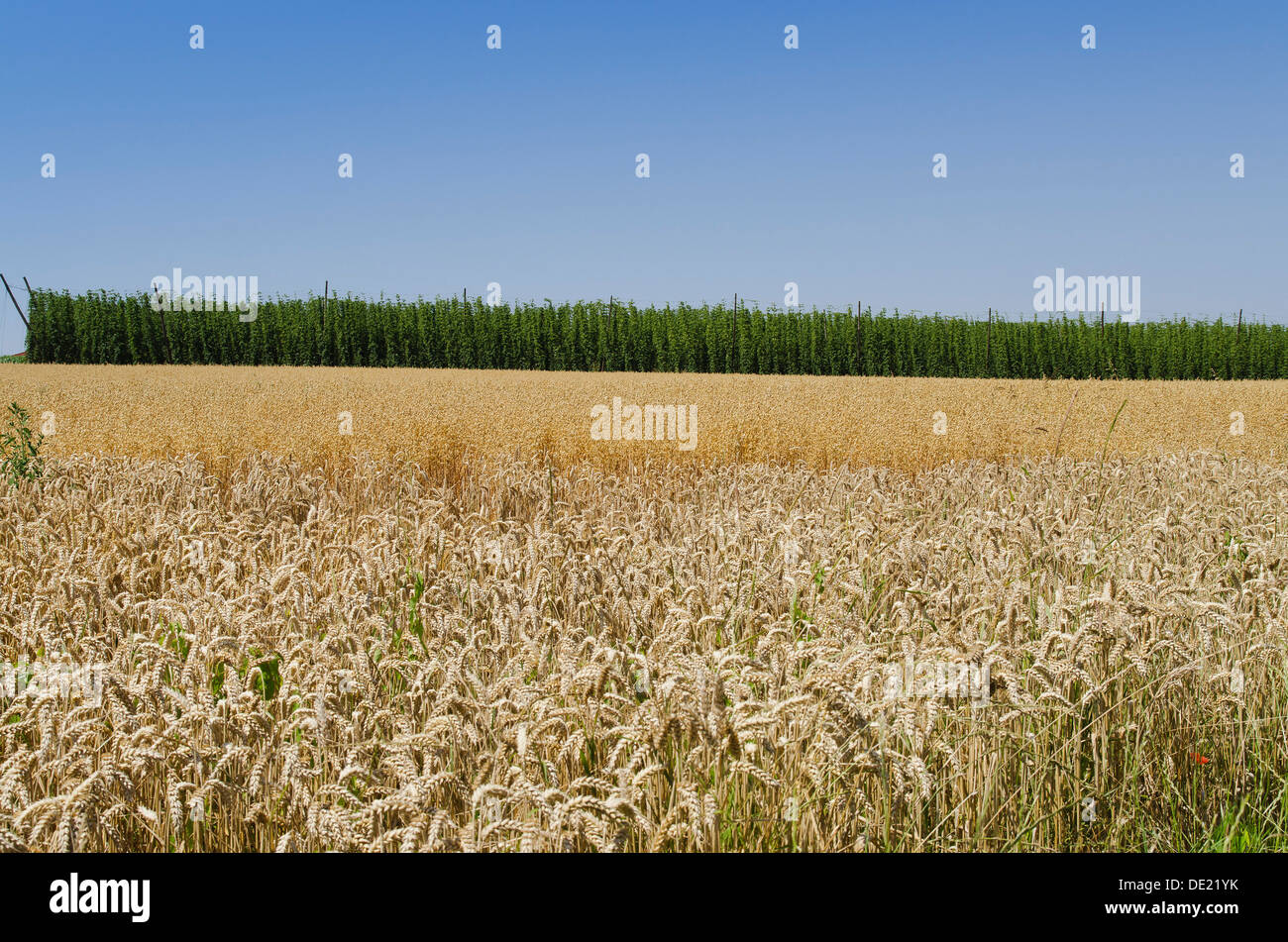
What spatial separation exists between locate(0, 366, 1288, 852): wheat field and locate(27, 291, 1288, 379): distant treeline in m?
31.9

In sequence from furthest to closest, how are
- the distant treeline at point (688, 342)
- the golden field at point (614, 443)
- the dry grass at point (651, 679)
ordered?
the distant treeline at point (688, 342), the golden field at point (614, 443), the dry grass at point (651, 679)

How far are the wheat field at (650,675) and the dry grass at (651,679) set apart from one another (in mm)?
17

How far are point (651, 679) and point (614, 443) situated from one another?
655cm

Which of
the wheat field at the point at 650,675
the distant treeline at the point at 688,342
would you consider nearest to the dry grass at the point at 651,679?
Answer: the wheat field at the point at 650,675

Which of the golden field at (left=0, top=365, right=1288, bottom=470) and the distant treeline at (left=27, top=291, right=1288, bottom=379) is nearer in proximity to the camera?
the golden field at (left=0, top=365, right=1288, bottom=470)

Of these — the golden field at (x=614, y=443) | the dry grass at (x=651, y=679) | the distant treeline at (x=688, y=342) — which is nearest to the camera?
the dry grass at (x=651, y=679)

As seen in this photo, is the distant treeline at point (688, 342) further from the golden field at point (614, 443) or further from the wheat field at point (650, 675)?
the wheat field at point (650, 675)

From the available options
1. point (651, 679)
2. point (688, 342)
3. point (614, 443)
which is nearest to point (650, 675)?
point (651, 679)

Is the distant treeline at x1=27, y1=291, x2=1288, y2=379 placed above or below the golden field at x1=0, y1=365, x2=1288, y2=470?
above

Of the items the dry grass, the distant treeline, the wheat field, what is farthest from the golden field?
the distant treeline

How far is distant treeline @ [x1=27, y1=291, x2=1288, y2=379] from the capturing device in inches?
1467

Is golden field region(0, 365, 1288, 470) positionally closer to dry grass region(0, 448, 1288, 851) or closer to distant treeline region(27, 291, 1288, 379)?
dry grass region(0, 448, 1288, 851)

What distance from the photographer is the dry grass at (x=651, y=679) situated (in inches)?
72.9
